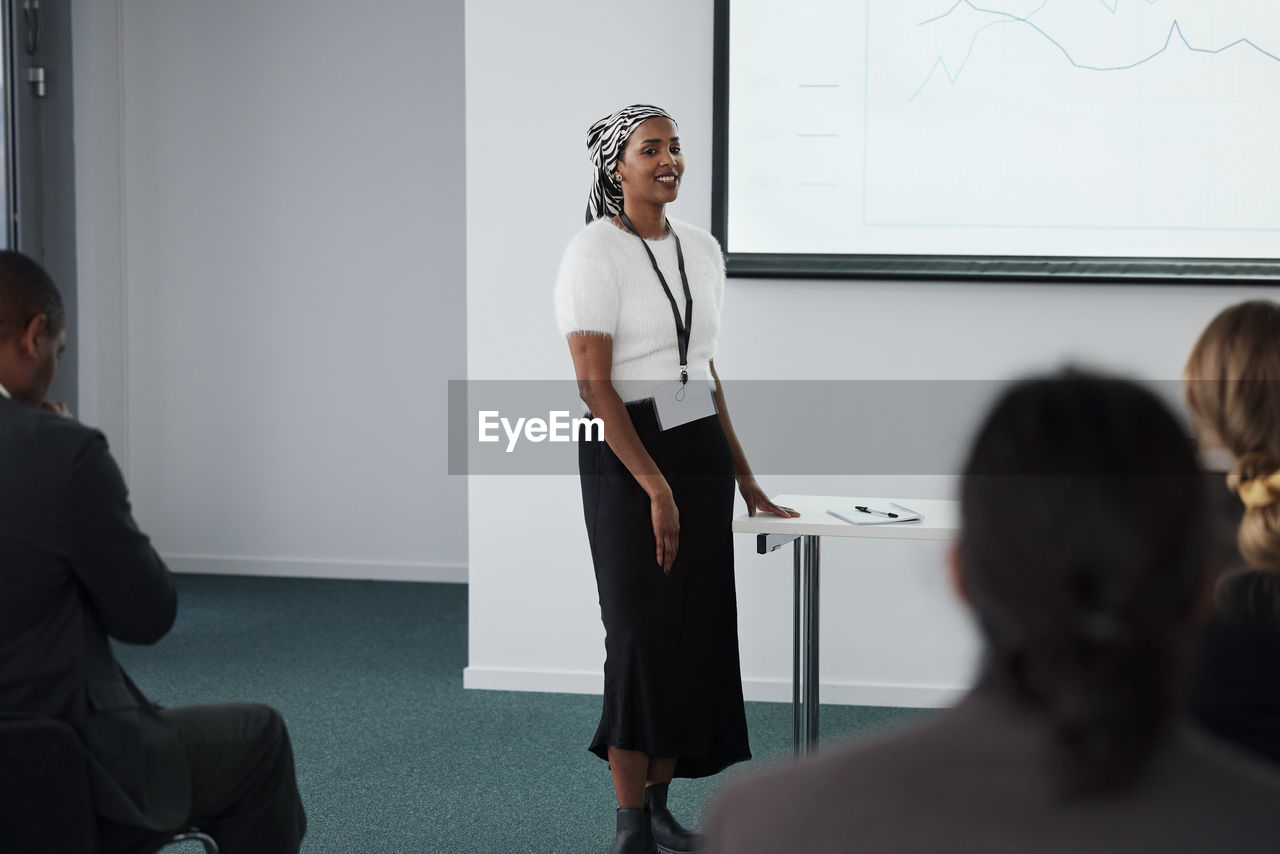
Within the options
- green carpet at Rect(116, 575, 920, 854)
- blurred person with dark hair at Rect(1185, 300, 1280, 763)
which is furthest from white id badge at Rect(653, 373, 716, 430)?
blurred person with dark hair at Rect(1185, 300, 1280, 763)

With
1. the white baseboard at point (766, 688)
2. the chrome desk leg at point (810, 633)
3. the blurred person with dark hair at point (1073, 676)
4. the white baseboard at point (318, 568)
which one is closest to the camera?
the blurred person with dark hair at point (1073, 676)

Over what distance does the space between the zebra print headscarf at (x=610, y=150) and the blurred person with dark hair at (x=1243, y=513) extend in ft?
4.41

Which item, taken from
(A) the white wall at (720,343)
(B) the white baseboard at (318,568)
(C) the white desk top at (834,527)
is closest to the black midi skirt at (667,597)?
(C) the white desk top at (834,527)

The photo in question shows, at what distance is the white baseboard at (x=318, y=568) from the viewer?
564cm

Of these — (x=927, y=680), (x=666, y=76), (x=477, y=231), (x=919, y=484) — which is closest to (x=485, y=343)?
(x=477, y=231)

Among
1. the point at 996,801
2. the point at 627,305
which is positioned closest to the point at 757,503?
the point at 627,305

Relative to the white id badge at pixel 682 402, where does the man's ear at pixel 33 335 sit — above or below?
above

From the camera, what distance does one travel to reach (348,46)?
5.46 m

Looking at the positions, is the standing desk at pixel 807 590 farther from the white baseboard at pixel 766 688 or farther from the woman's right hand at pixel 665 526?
the white baseboard at pixel 766 688

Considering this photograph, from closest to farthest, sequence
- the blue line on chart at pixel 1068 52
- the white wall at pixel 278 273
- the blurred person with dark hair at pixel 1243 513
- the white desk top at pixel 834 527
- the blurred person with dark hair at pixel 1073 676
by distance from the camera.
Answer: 1. the blurred person with dark hair at pixel 1073 676
2. the blurred person with dark hair at pixel 1243 513
3. the white desk top at pixel 834 527
4. the blue line on chart at pixel 1068 52
5. the white wall at pixel 278 273

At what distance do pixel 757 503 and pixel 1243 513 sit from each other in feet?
4.07

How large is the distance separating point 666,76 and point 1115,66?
1.35 metres

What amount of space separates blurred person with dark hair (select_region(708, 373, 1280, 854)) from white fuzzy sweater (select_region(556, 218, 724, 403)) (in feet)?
5.78

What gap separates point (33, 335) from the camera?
5.57 ft
